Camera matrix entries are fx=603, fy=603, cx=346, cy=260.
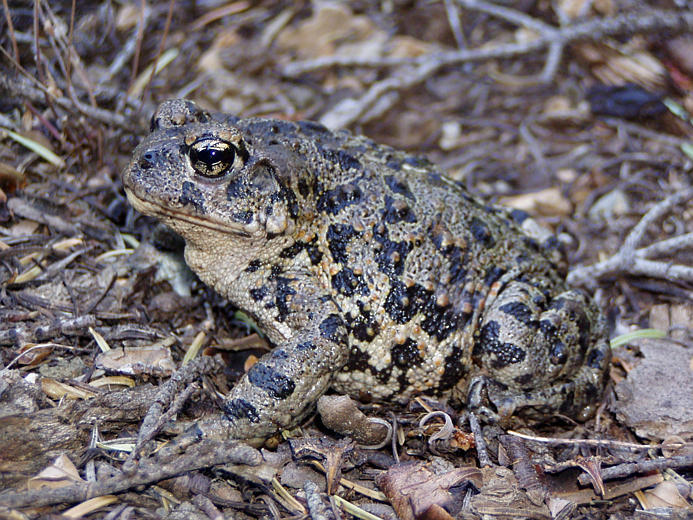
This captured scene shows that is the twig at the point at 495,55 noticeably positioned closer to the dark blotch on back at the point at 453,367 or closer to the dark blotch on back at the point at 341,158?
the dark blotch on back at the point at 341,158


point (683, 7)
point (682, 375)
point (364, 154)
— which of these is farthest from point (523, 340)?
point (683, 7)

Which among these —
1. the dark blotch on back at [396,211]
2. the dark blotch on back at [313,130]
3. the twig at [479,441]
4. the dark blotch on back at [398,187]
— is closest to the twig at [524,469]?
the twig at [479,441]

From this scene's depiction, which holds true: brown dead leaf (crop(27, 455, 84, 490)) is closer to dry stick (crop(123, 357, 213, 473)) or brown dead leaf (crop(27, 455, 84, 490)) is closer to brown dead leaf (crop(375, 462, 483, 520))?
dry stick (crop(123, 357, 213, 473))

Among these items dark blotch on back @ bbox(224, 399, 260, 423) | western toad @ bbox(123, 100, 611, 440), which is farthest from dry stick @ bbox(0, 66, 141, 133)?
dark blotch on back @ bbox(224, 399, 260, 423)

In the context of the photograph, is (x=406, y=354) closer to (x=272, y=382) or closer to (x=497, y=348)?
(x=497, y=348)

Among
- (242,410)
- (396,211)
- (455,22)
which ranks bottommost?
(242,410)

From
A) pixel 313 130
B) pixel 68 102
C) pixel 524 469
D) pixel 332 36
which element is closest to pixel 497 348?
pixel 524 469
